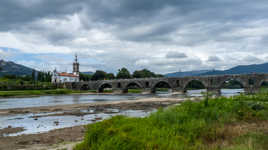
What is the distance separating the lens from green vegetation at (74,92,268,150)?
6547mm

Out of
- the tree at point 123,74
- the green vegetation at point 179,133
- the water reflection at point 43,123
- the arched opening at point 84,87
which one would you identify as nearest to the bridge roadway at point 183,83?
the arched opening at point 84,87

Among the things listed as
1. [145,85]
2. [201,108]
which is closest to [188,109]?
[201,108]

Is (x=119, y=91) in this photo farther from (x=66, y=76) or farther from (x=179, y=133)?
(x=179, y=133)

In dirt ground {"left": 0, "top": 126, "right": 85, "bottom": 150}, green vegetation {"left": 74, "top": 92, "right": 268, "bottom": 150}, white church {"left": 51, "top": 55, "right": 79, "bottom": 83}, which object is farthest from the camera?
white church {"left": 51, "top": 55, "right": 79, "bottom": 83}

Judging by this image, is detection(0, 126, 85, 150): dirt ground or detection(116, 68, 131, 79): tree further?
detection(116, 68, 131, 79): tree

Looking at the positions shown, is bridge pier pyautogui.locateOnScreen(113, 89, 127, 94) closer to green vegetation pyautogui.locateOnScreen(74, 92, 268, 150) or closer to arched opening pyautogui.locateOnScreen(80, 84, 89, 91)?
arched opening pyautogui.locateOnScreen(80, 84, 89, 91)

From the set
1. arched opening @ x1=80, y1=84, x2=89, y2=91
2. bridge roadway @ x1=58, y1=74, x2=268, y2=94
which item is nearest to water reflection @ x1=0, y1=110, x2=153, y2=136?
bridge roadway @ x1=58, y1=74, x2=268, y2=94

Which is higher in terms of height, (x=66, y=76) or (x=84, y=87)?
(x=66, y=76)

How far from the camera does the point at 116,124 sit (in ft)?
26.7

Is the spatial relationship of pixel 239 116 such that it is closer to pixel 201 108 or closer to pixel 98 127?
pixel 201 108

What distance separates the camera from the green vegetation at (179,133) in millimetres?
6547

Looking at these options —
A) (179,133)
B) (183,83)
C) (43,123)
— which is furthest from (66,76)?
(179,133)

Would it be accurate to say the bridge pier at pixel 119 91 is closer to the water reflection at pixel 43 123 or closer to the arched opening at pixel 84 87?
the arched opening at pixel 84 87

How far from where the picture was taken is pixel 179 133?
858 cm
